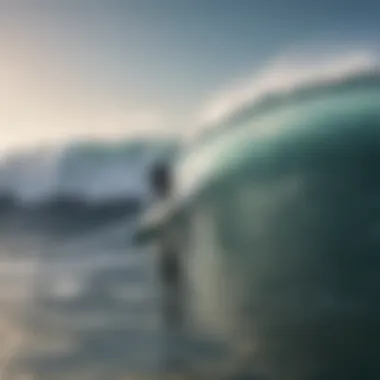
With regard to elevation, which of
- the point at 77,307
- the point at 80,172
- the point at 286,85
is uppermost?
the point at 286,85

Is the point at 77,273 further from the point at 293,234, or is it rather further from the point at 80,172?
the point at 293,234

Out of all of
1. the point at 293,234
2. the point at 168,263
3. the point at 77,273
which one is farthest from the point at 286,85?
the point at 77,273

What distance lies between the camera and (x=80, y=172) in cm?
125

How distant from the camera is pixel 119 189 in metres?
1.24

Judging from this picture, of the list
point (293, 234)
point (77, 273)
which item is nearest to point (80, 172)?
point (77, 273)

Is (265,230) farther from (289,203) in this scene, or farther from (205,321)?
(205,321)

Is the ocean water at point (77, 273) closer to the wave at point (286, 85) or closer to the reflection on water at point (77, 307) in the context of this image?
the reflection on water at point (77, 307)

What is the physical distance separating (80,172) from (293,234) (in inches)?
15.4

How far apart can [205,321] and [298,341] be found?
0.16 m

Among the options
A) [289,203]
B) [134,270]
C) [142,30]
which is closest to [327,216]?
[289,203]

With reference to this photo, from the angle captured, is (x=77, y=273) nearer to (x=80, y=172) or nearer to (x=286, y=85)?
(x=80, y=172)

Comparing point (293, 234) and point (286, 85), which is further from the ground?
point (286, 85)

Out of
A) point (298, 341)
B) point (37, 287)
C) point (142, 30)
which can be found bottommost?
point (298, 341)

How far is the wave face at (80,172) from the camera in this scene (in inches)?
49.0
